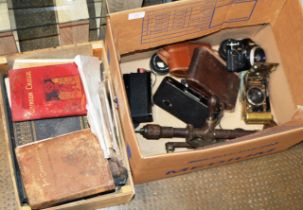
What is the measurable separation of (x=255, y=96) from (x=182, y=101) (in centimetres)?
25

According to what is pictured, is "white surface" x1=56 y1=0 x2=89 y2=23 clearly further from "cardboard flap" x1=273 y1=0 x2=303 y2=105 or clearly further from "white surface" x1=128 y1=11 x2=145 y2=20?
"cardboard flap" x1=273 y1=0 x2=303 y2=105

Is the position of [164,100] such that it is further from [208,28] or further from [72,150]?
[72,150]

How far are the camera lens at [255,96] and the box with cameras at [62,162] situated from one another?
0.47 m

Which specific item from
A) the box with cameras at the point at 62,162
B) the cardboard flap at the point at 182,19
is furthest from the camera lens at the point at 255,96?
the box with cameras at the point at 62,162

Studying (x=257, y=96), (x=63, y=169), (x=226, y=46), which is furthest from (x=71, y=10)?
(x=257, y=96)

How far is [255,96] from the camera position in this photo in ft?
4.82

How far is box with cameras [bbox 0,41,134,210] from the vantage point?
1133mm

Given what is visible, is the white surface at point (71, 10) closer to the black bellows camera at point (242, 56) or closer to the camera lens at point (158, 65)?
the camera lens at point (158, 65)

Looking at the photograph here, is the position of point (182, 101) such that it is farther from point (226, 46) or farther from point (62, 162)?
point (62, 162)

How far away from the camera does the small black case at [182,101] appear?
55.6 inches

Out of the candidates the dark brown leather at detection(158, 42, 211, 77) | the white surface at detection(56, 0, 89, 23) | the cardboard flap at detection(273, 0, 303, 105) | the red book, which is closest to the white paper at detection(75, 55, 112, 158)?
the red book

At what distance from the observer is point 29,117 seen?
1.24m

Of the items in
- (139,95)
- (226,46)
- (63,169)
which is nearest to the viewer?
(63,169)

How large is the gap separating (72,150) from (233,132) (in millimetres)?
520
